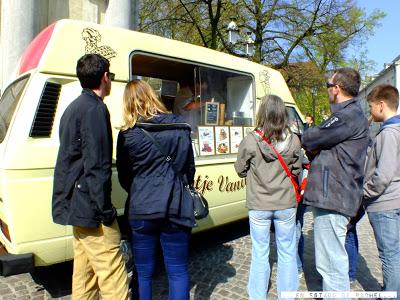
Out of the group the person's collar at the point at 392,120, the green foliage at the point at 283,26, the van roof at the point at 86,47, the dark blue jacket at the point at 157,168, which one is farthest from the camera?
the green foliage at the point at 283,26

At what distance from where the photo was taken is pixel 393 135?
2926 millimetres

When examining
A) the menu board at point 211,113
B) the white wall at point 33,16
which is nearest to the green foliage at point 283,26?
the white wall at point 33,16

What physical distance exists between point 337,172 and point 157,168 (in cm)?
131

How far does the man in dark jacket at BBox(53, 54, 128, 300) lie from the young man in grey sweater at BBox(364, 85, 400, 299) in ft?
6.75

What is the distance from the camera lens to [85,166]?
2338 millimetres

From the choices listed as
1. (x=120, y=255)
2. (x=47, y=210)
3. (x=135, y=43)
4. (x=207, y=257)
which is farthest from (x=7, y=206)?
(x=207, y=257)

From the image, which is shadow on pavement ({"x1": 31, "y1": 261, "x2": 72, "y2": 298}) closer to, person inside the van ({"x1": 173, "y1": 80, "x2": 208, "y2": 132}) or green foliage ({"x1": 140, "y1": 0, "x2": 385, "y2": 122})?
person inside the van ({"x1": 173, "y1": 80, "x2": 208, "y2": 132})

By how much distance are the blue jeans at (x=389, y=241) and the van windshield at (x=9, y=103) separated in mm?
3239

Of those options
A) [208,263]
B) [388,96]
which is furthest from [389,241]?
[208,263]

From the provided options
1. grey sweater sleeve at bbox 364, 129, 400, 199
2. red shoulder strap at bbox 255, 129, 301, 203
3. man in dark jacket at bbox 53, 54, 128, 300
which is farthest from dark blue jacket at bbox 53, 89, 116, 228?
grey sweater sleeve at bbox 364, 129, 400, 199

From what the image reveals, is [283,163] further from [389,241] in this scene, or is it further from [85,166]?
[85,166]

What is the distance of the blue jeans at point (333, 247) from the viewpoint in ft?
9.03

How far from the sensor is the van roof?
3.21 metres

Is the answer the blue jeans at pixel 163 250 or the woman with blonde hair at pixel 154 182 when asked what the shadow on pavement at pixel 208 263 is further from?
the woman with blonde hair at pixel 154 182
